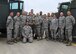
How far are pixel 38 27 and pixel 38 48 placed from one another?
107 inches

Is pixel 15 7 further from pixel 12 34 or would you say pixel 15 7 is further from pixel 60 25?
pixel 60 25

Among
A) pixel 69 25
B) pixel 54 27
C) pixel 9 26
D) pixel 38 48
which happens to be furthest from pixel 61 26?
pixel 9 26

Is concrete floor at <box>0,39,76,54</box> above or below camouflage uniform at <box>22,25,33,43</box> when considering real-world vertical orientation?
below

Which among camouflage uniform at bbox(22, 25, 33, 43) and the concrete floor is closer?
the concrete floor

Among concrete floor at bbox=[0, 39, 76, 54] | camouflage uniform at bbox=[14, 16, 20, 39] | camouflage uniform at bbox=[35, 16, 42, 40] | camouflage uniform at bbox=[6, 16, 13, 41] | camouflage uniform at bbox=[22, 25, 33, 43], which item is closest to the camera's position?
concrete floor at bbox=[0, 39, 76, 54]

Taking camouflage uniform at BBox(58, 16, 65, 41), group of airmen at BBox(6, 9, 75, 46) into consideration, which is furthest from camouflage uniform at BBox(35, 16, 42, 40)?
camouflage uniform at BBox(58, 16, 65, 41)

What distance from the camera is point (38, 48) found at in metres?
17.4

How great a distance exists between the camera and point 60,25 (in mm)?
19109

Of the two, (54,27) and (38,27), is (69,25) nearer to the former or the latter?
(54,27)

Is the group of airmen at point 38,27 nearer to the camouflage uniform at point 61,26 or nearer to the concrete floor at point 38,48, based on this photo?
the camouflage uniform at point 61,26

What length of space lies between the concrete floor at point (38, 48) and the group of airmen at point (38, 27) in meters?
0.60

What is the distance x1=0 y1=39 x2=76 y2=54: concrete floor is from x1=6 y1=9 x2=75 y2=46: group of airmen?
599mm

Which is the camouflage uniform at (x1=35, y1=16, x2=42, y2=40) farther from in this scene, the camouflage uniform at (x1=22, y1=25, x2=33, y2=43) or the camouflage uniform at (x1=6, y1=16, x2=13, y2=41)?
the camouflage uniform at (x1=6, y1=16, x2=13, y2=41)

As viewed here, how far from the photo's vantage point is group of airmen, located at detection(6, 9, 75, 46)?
18.7 m
